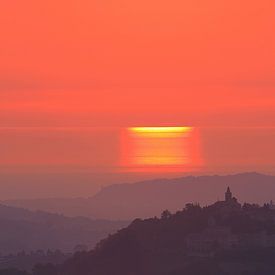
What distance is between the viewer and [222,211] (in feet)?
308

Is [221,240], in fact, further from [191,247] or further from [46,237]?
[46,237]

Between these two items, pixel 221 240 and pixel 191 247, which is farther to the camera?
Result: pixel 221 240

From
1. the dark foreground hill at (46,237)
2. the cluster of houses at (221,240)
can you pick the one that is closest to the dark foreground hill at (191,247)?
the cluster of houses at (221,240)

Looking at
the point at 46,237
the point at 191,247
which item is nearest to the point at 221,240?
the point at 191,247

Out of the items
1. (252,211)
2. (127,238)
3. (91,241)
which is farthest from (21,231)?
(127,238)

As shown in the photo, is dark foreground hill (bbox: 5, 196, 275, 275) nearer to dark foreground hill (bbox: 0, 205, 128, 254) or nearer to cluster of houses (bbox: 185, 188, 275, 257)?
cluster of houses (bbox: 185, 188, 275, 257)

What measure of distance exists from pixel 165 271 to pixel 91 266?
428 cm

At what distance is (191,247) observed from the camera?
85.8 metres

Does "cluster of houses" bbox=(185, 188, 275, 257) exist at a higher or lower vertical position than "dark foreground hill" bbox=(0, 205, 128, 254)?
lower

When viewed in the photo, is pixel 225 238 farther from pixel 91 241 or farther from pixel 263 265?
pixel 91 241

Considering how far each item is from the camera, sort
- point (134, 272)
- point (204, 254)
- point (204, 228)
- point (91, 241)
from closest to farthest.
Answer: point (134, 272)
point (204, 254)
point (204, 228)
point (91, 241)

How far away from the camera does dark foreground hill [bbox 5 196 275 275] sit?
78.6m

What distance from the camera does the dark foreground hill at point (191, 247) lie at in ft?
258

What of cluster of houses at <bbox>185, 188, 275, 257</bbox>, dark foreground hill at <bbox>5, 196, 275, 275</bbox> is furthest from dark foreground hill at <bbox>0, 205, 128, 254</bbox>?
cluster of houses at <bbox>185, 188, 275, 257</bbox>
